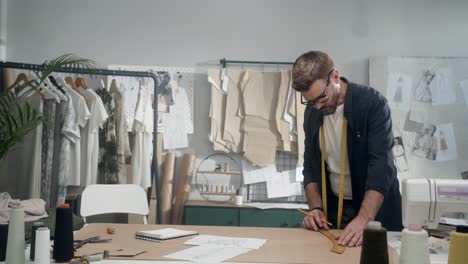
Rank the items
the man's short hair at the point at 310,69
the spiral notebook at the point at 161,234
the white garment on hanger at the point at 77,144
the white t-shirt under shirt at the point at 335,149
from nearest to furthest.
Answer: the spiral notebook at the point at 161,234 < the man's short hair at the point at 310,69 < the white t-shirt under shirt at the point at 335,149 < the white garment on hanger at the point at 77,144

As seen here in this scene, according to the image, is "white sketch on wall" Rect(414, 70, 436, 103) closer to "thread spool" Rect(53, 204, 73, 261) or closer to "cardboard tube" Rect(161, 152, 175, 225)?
"cardboard tube" Rect(161, 152, 175, 225)

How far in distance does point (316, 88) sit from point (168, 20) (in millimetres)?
2535

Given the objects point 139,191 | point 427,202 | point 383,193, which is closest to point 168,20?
point 139,191

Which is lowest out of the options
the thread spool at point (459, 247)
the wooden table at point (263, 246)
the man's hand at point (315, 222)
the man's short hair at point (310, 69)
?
the wooden table at point (263, 246)

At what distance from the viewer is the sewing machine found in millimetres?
1862

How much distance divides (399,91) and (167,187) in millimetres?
2297

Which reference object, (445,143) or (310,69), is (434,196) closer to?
(310,69)

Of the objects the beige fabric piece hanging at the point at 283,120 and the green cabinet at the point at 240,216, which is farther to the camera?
the beige fabric piece hanging at the point at 283,120

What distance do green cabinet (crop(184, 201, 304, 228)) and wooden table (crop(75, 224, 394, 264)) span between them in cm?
160

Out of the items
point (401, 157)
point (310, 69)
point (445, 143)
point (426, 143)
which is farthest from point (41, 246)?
point (445, 143)

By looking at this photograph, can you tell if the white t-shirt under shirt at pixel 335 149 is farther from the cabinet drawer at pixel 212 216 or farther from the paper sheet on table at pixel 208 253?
the cabinet drawer at pixel 212 216

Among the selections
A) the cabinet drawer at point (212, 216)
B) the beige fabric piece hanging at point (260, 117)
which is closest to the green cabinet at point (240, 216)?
the cabinet drawer at point (212, 216)

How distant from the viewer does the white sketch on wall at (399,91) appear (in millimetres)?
4258

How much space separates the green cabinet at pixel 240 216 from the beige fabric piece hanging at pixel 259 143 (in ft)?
1.63
